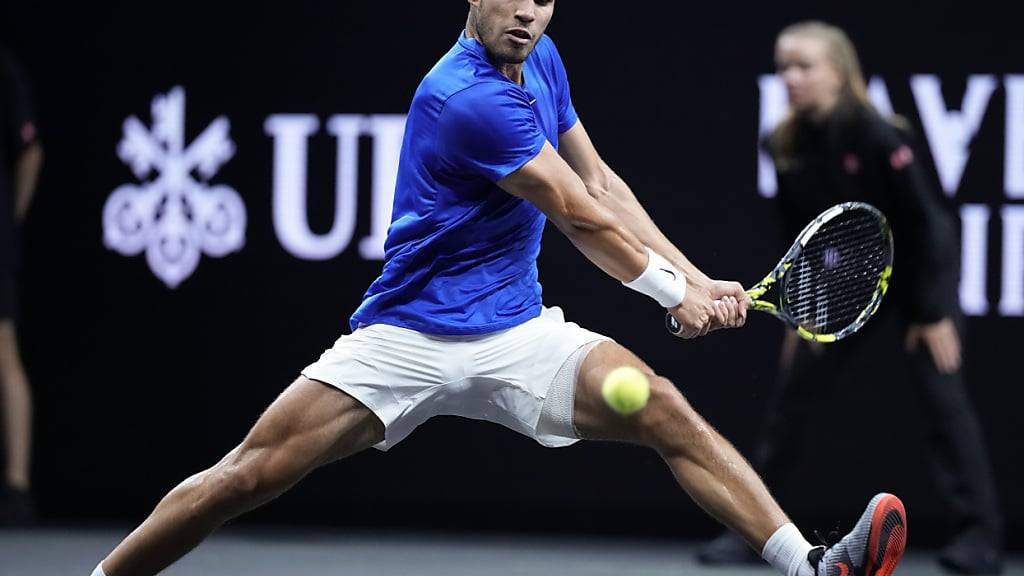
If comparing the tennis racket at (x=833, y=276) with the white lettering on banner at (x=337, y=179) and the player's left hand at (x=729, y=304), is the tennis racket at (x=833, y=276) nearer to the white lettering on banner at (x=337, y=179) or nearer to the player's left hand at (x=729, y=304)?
the player's left hand at (x=729, y=304)

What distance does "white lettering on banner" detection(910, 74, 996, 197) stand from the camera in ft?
20.1

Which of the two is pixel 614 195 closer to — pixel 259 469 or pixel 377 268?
pixel 259 469

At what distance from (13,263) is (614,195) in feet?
10.7

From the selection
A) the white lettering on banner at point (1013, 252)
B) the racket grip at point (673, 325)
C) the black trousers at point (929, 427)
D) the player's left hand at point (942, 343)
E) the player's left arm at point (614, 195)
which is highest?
the player's left arm at point (614, 195)

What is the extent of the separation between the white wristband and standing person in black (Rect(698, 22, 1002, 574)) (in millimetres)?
2113

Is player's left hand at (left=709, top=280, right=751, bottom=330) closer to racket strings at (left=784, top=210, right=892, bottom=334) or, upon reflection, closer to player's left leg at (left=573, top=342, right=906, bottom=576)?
player's left leg at (left=573, top=342, right=906, bottom=576)

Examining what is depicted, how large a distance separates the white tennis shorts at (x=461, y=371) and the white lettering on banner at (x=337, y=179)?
8.55 ft

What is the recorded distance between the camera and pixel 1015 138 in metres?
6.13

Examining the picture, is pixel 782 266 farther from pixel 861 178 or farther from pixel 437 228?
pixel 861 178

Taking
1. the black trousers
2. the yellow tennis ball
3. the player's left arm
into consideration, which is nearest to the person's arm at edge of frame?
the black trousers

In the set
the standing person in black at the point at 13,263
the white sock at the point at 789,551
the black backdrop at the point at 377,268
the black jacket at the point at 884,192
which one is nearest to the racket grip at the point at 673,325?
the white sock at the point at 789,551

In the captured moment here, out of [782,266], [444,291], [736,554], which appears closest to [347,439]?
[444,291]

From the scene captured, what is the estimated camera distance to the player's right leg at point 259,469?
3.78 meters

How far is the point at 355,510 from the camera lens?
21.9 feet
